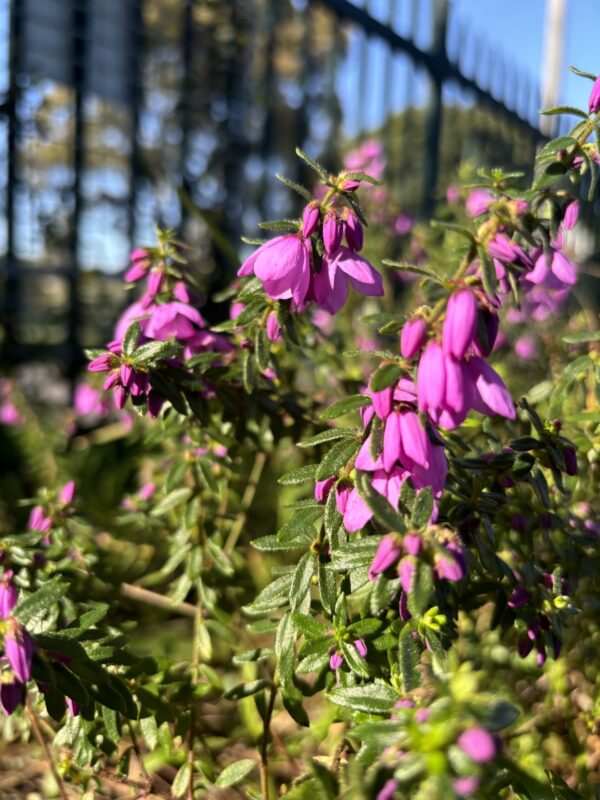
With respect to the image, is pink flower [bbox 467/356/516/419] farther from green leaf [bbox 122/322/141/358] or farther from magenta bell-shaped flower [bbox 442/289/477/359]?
green leaf [bbox 122/322/141/358]

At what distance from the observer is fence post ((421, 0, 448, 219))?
16.7ft

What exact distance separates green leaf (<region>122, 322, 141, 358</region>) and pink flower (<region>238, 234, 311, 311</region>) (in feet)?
0.56

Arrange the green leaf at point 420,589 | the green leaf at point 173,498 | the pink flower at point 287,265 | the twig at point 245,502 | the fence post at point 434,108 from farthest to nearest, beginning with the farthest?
the fence post at point 434,108 < the twig at point 245,502 < the green leaf at point 173,498 < the pink flower at point 287,265 < the green leaf at point 420,589

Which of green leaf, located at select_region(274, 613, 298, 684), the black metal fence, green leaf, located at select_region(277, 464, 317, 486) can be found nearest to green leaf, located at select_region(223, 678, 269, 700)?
green leaf, located at select_region(274, 613, 298, 684)

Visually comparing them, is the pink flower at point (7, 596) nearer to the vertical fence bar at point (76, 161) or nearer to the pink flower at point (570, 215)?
the pink flower at point (570, 215)

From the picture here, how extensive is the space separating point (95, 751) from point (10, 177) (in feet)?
10.4

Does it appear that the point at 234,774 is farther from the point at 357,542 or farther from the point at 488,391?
the point at 488,391

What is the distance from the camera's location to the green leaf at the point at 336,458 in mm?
803

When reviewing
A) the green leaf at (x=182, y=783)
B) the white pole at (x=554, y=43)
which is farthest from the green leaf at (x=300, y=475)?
the white pole at (x=554, y=43)

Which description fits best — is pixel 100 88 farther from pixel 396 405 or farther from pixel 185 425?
pixel 396 405

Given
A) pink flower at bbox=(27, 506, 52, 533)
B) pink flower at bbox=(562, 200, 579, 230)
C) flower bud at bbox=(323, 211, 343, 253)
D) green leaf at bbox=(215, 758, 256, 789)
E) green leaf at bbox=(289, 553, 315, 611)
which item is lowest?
green leaf at bbox=(215, 758, 256, 789)

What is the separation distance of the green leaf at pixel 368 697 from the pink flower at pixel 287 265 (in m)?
0.43

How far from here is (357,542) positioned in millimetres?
774

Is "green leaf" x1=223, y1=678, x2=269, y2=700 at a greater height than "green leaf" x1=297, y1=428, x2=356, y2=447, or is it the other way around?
"green leaf" x1=297, y1=428, x2=356, y2=447
